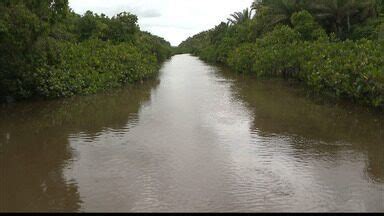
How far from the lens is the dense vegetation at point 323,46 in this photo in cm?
1503

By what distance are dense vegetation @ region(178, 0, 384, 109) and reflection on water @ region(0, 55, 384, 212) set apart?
113 cm

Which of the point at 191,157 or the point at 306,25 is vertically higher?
the point at 306,25

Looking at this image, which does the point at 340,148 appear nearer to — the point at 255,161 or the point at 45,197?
the point at 255,161

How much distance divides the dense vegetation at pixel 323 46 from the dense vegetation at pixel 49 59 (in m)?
8.54

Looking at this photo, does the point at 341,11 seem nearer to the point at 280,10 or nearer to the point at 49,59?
the point at 280,10

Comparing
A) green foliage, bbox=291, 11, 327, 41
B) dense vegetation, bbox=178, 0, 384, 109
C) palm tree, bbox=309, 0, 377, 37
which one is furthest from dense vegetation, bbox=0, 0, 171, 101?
palm tree, bbox=309, 0, 377, 37

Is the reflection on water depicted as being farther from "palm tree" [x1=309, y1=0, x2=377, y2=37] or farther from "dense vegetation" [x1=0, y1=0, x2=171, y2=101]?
"palm tree" [x1=309, y1=0, x2=377, y2=37]

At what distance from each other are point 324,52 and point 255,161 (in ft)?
37.9

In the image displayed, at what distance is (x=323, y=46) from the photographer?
20.6 m

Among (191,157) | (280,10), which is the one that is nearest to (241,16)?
(280,10)

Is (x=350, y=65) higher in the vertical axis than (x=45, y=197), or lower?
higher

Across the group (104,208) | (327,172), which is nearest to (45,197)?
(104,208)

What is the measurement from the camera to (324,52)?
1936 centimetres

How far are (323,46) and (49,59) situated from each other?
12.0 m
